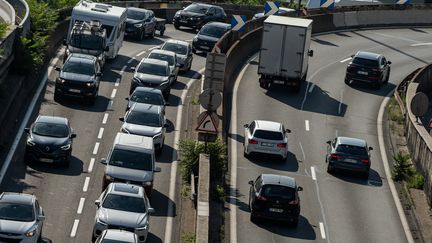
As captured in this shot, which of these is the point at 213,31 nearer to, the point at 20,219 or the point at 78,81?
the point at 78,81

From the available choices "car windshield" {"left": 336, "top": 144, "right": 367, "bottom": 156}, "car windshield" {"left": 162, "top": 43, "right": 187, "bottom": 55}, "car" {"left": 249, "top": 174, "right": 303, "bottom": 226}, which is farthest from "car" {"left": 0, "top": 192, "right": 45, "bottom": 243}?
"car windshield" {"left": 162, "top": 43, "right": 187, "bottom": 55}

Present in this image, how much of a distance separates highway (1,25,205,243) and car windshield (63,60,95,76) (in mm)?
1192

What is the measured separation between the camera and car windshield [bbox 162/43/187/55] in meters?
57.3

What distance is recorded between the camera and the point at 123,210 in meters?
32.1

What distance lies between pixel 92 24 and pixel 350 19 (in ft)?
86.0

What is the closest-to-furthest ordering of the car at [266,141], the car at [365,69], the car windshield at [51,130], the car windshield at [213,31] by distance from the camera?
the car windshield at [51,130] → the car at [266,141] → the car at [365,69] → the car windshield at [213,31]

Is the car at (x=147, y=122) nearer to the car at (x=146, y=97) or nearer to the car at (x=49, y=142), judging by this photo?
the car at (x=146, y=97)

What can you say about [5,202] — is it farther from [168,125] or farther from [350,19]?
[350,19]

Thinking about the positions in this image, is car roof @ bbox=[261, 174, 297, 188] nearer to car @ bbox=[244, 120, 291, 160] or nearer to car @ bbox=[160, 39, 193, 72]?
car @ bbox=[244, 120, 291, 160]

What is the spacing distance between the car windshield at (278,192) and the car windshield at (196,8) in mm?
38097

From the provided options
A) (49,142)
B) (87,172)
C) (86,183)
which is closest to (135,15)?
(87,172)

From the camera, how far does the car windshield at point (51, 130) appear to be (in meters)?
38.8

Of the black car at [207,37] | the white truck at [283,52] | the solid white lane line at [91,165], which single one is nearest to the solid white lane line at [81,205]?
the solid white lane line at [91,165]

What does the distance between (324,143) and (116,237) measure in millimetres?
20862
